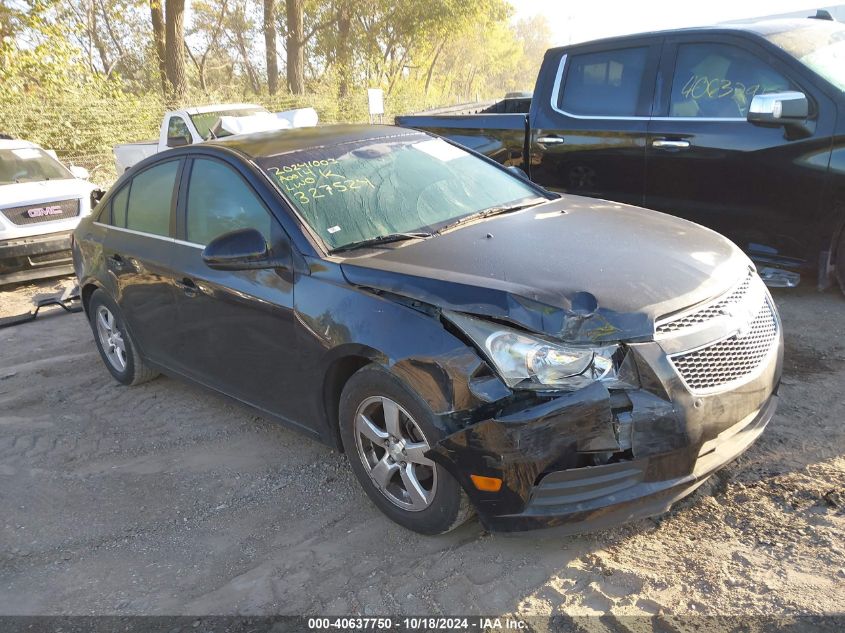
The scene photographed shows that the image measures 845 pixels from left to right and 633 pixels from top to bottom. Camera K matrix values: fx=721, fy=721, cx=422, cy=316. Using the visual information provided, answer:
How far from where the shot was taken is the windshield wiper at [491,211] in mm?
3678

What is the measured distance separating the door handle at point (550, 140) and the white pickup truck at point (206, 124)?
675 cm

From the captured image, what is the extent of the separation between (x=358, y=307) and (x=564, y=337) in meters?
0.92

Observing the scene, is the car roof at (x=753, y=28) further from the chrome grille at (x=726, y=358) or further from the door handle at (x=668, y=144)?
the chrome grille at (x=726, y=358)

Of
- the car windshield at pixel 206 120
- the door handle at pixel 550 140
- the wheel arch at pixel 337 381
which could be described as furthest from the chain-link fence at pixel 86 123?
the wheel arch at pixel 337 381

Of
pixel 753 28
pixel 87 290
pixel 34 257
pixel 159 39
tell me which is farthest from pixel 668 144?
pixel 159 39

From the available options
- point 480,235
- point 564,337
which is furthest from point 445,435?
point 480,235

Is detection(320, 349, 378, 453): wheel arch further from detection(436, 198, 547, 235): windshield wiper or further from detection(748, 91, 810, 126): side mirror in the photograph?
detection(748, 91, 810, 126): side mirror

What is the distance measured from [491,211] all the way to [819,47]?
10.9 ft

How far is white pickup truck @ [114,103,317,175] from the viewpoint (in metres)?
12.4

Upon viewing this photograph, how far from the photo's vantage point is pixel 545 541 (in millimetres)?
2984

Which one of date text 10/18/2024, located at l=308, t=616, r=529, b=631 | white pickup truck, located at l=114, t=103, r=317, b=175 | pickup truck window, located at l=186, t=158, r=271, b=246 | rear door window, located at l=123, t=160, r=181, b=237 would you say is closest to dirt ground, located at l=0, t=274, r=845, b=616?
date text 10/18/2024, located at l=308, t=616, r=529, b=631

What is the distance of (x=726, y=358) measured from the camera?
9.16 feet

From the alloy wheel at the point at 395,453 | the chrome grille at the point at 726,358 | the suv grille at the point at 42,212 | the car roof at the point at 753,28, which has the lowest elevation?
the alloy wheel at the point at 395,453

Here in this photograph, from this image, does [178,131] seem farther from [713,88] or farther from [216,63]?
[216,63]
